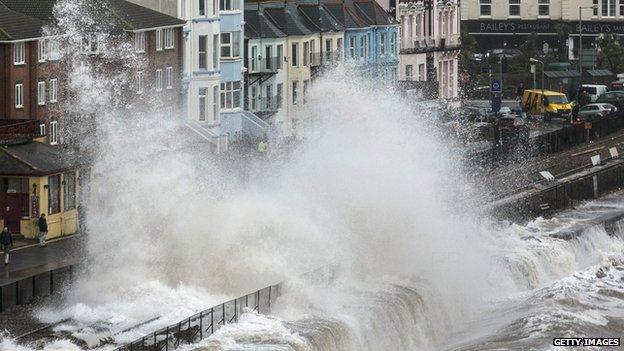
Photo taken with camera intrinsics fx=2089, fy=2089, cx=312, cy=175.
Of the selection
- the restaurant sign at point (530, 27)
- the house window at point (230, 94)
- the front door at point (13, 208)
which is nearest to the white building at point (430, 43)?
the house window at point (230, 94)

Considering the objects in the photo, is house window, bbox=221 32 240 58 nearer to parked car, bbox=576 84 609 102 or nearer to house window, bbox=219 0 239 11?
house window, bbox=219 0 239 11

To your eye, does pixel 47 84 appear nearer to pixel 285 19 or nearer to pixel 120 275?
pixel 120 275

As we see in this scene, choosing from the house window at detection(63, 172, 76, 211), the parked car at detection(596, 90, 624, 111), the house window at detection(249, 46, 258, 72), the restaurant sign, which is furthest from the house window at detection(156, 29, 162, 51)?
the restaurant sign

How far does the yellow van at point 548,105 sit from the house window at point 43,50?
155 feet

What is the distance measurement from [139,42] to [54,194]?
38.9ft

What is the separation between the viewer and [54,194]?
60469mm

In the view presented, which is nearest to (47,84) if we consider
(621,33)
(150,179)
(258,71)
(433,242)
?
(150,179)

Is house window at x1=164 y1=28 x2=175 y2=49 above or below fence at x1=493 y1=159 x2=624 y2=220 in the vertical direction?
above

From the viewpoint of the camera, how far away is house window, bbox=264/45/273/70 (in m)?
85.8

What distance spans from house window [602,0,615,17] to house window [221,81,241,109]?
63844 millimetres

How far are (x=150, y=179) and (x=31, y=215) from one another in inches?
171

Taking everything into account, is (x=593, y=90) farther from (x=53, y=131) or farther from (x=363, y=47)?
(x=53, y=131)

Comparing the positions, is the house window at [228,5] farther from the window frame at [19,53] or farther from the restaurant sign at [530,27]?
the restaurant sign at [530,27]

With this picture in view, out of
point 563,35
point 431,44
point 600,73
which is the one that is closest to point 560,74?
point 600,73
